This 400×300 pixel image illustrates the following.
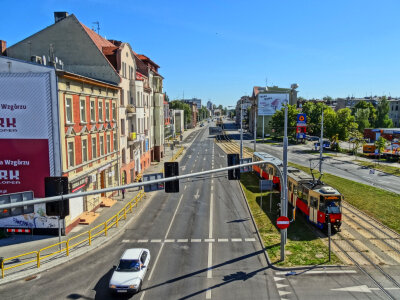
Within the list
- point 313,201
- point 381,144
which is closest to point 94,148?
point 313,201

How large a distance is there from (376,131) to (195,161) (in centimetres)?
6177

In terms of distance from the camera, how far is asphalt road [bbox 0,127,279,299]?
16547mm

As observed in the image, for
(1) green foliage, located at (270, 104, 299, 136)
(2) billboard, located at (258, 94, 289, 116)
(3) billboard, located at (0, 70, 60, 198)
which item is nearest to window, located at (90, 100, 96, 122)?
(3) billboard, located at (0, 70, 60, 198)

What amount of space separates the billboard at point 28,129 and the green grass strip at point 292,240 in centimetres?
1690

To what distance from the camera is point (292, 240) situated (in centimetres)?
2336

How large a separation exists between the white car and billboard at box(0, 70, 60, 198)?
10434 millimetres

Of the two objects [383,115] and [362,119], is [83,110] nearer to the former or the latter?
[362,119]

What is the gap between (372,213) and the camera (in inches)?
1137

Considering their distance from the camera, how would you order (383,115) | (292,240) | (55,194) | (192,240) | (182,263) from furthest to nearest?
(383,115)
(192,240)
(292,240)
(182,263)
(55,194)

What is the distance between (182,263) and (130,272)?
12.7ft

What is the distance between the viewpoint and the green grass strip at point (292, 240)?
19.9 meters

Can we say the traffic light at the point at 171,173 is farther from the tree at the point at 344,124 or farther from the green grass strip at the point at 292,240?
the tree at the point at 344,124

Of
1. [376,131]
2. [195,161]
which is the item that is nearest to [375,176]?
[195,161]

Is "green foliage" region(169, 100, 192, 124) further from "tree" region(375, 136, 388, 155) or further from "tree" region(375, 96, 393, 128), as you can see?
"tree" region(375, 136, 388, 155)
